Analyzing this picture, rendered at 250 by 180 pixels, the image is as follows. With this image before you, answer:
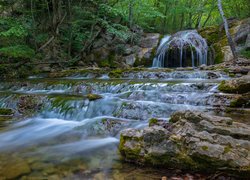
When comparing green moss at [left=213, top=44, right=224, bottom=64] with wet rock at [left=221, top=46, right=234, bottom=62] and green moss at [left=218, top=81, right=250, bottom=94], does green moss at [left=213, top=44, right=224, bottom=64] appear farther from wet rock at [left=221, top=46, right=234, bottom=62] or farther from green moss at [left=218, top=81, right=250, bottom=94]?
green moss at [left=218, top=81, right=250, bottom=94]

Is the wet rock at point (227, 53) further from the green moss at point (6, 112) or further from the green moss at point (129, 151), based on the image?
the green moss at point (129, 151)

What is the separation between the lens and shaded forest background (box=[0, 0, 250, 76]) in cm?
1221

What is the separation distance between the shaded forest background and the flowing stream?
534 centimetres

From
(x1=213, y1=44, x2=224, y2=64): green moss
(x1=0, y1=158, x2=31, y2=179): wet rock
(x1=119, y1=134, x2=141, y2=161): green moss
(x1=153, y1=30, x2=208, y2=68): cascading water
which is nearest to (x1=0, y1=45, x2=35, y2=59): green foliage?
(x1=153, y1=30, x2=208, y2=68): cascading water

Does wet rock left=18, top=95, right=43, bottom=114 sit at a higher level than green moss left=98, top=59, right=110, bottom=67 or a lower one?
lower

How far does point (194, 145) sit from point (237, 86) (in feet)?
10.5

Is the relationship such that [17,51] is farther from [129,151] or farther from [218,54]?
[218,54]

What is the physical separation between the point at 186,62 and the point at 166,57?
1.21 meters

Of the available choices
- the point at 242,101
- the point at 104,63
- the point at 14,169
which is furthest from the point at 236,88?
the point at 104,63

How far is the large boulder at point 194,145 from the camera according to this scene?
2.50 meters

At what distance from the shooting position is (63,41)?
608 inches

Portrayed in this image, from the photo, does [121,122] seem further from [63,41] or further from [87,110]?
[63,41]

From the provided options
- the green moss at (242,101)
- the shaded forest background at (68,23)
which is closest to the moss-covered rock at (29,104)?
the shaded forest background at (68,23)

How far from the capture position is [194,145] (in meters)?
2.70
